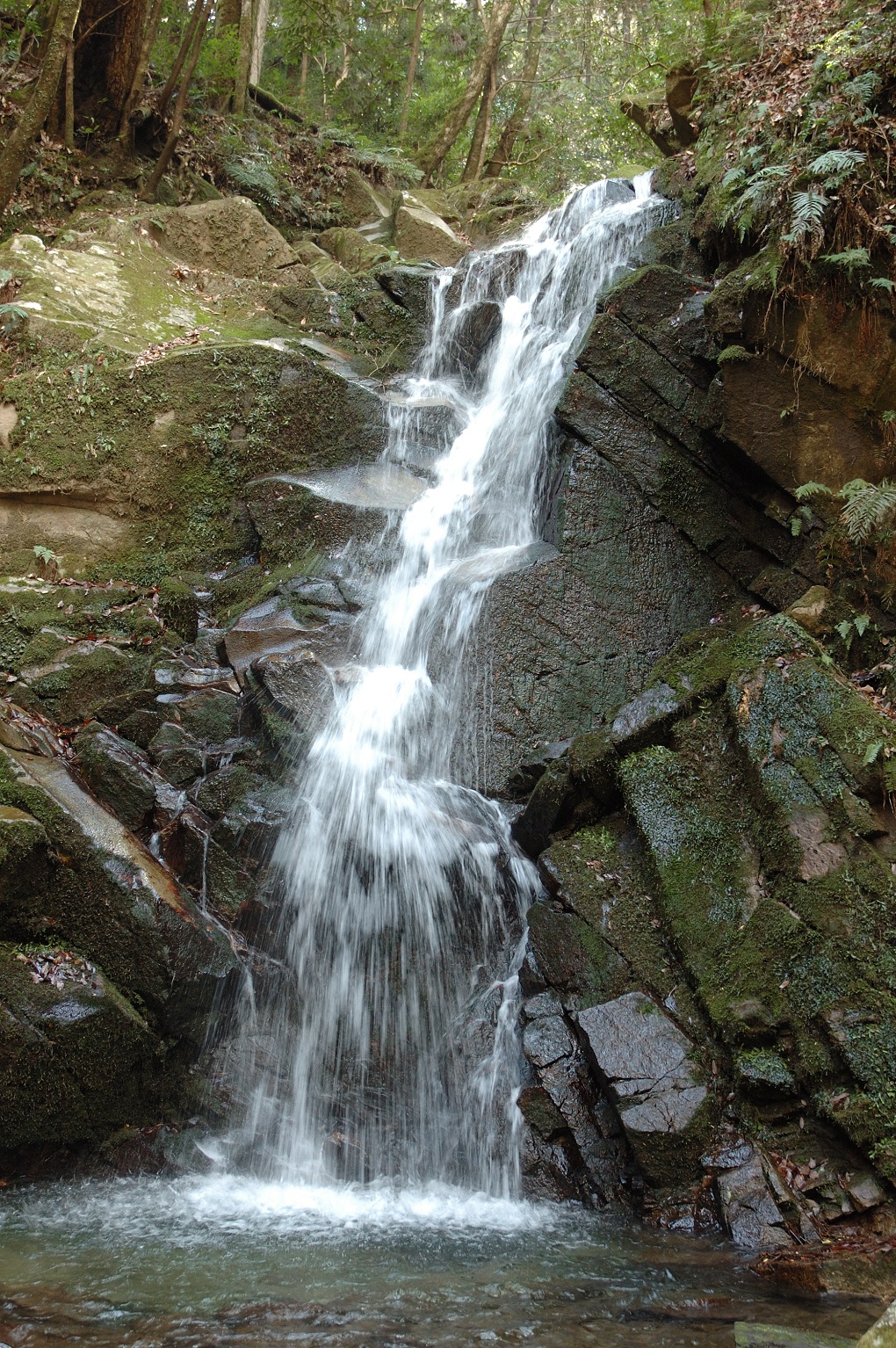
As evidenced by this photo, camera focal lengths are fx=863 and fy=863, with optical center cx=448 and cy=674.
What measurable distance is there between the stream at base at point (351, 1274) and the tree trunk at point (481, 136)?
18507mm

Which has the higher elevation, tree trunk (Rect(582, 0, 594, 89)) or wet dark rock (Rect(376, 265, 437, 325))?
tree trunk (Rect(582, 0, 594, 89))

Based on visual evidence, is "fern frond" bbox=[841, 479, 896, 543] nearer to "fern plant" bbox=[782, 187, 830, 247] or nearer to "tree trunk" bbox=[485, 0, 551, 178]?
"fern plant" bbox=[782, 187, 830, 247]

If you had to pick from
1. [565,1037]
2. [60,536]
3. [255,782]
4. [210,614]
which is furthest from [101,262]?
[565,1037]

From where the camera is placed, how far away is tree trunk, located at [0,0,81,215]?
9336mm

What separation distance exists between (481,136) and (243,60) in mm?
5374

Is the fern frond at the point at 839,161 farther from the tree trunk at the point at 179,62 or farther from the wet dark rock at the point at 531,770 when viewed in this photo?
the tree trunk at the point at 179,62

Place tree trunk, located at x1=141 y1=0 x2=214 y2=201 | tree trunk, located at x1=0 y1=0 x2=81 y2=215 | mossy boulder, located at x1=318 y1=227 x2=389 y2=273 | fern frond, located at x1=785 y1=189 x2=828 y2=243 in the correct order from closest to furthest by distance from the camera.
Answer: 1. fern frond, located at x1=785 y1=189 x2=828 y2=243
2. tree trunk, located at x1=0 y1=0 x2=81 y2=215
3. tree trunk, located at x1=141 y1=0 x2=214 y2=201
4. mossy boulder, located at x1=318 y1=227 x2=389 y2=273

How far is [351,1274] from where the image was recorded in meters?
3.98

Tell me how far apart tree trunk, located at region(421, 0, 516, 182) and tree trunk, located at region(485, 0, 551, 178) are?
1.44 m

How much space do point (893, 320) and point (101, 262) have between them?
9055 millimetres

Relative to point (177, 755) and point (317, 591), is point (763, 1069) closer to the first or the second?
point (177, 755)

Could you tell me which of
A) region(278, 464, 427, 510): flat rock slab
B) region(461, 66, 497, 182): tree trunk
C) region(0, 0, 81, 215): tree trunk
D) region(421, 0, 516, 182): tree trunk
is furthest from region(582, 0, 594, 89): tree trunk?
region(278, 464, 427, 510): flat rock slab

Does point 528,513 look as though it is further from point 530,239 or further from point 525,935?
point 530,239

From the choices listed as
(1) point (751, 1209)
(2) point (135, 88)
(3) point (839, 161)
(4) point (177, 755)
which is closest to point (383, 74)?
(2) point (135, 88)
